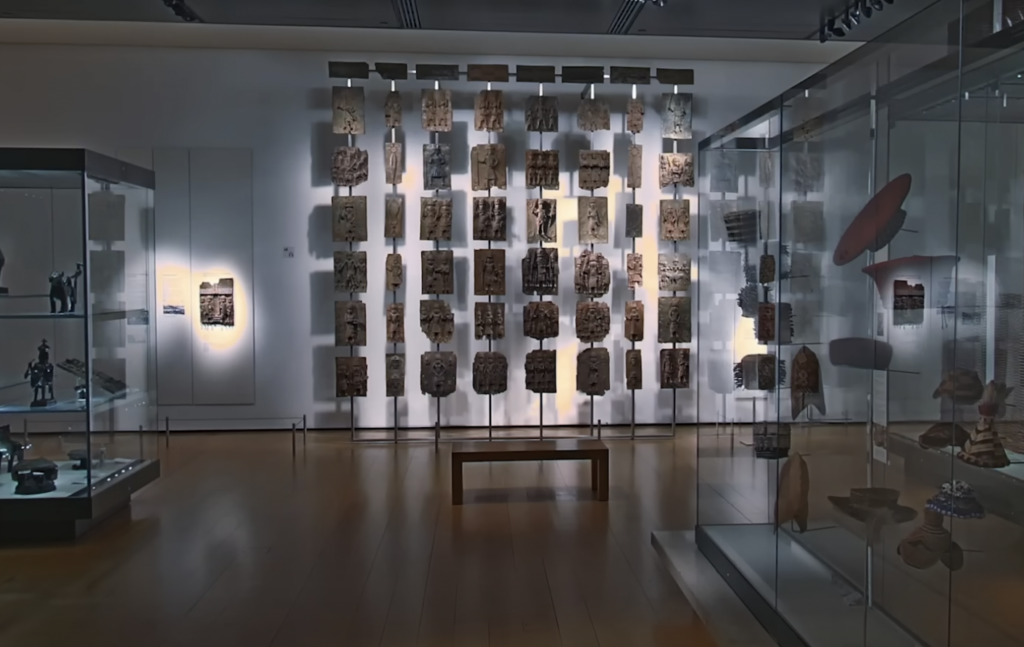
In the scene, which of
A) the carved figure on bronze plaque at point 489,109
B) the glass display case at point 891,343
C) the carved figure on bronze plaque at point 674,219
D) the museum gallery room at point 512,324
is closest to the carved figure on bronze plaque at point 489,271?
the museum gallery room at point 512,324

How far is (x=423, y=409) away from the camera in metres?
8.67

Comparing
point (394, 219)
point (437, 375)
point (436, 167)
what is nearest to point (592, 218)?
point (436, 167)

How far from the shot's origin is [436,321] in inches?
307

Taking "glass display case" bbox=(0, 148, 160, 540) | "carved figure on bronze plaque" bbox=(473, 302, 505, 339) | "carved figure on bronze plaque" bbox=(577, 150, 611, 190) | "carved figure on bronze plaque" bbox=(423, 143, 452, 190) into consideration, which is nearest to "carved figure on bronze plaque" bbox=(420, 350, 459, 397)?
"carved figure on bronze plaque" bbox=(473, 302, 505, 339)

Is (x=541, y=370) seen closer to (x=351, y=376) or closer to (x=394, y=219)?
(x=351, y=376)

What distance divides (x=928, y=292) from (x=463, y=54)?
718 cm

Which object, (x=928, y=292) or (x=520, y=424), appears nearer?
(x=928, y=292)

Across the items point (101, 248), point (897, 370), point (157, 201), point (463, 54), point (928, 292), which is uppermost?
point (463, 54)

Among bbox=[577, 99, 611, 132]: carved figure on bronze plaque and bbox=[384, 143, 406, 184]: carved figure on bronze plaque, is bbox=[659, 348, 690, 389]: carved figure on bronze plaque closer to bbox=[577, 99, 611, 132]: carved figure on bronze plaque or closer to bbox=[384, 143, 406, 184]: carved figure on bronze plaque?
bbox=[577, 99, 611, 132]: carved figure on bronze plaque

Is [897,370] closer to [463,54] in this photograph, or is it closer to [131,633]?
[131,633]

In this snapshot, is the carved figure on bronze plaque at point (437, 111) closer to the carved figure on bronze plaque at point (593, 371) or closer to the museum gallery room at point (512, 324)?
the museum gallery room at point (512, 324)

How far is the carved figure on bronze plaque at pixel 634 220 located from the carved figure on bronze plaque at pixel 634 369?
122 centimetres

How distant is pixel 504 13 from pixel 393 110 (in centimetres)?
254

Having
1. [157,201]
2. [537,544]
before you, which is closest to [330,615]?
[537,544]
